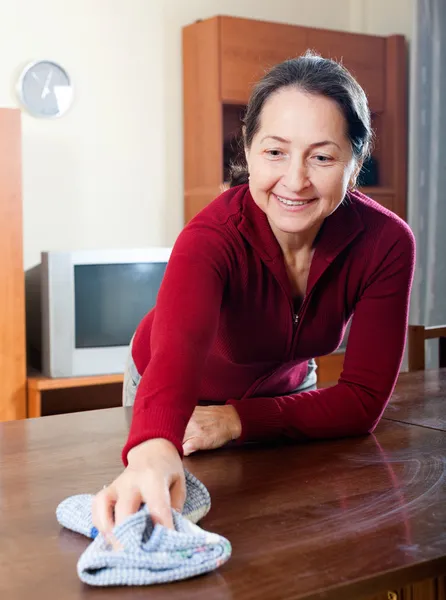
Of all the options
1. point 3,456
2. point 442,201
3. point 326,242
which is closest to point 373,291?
point 326,242

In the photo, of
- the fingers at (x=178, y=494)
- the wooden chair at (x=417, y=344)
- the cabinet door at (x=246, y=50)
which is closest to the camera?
the fingers at (x=178, y=494)

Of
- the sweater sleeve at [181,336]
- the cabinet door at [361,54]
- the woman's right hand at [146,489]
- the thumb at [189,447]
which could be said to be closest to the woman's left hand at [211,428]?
the thumb at [189,447]

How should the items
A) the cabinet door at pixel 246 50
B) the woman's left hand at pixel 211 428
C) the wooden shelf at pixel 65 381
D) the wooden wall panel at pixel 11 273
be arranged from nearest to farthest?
the woman's left hand at pixel 211 428
the wooden wall panel at pixel 11 273
the wooden shelf at pixel 65 381
the cabinet door at pixel 246 50

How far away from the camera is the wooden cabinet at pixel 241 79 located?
4297 millimetres

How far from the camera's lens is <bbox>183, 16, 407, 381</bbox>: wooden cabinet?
14.1ft

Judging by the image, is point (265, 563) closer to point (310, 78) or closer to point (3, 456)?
point (3, 456)

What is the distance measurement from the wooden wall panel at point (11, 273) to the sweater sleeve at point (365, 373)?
2305mm

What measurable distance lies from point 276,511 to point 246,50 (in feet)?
11.6

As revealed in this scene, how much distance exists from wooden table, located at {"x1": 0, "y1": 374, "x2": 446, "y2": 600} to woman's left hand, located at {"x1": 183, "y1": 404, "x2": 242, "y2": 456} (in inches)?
0.8

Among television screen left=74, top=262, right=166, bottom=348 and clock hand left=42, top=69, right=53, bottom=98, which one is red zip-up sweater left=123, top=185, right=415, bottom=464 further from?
clock hand left=42, top=69, right=53, bottom=98

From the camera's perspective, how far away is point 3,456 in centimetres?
142

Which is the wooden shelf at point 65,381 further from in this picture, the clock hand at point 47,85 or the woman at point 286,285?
the woman at point 286,285

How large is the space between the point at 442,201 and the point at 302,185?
346cm

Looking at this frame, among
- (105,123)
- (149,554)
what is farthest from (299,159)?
(105,123)
